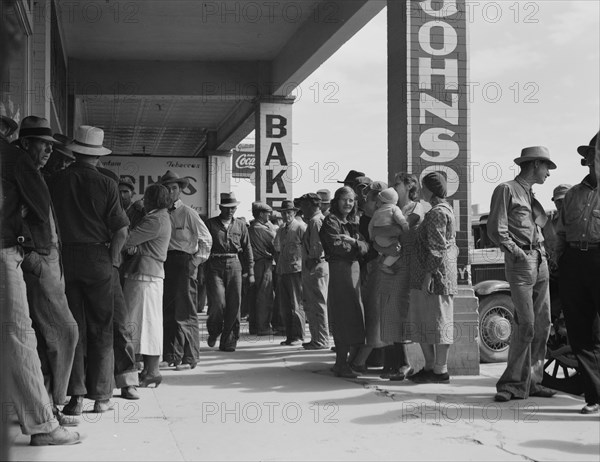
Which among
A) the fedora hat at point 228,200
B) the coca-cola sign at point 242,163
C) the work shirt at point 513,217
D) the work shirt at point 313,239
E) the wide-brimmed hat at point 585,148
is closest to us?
the wide-brimmed hat at point 585,148

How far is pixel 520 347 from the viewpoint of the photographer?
7.15 m

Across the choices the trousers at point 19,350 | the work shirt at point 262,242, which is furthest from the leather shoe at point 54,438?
the work shirt at point 262,242

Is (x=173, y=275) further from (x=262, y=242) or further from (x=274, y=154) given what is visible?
(x=274, y=154)

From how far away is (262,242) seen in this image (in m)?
13.7

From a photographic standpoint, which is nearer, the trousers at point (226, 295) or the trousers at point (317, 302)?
the trousers at point (226, 295)

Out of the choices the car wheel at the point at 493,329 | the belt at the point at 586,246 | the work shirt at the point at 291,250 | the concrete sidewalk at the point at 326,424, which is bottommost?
the concrete sidewalk at the point at 326,424

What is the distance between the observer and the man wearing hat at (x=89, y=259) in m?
6.28

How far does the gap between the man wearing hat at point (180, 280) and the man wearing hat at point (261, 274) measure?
169 inches

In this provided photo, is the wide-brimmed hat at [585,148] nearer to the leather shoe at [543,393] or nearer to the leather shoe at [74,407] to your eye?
the leather shoe at [543,393]

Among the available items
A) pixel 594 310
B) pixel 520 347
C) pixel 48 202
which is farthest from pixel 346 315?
pixel 48 202

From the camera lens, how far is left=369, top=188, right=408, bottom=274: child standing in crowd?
8.31 m

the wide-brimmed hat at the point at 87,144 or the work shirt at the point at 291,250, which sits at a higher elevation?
the wide-brimmed hat at the point at 87,144

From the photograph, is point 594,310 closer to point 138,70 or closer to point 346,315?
point 346,315

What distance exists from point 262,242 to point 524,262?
701 cm
